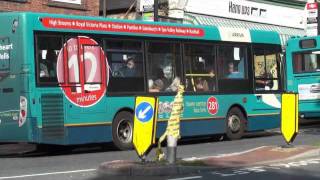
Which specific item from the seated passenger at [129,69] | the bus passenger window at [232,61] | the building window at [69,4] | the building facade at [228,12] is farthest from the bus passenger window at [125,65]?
the building facade at [228,12]

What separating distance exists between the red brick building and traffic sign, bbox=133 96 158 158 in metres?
11.0

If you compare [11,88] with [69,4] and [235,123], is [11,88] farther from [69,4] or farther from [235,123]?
[69,4]

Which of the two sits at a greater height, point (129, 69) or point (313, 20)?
point (313, 20)

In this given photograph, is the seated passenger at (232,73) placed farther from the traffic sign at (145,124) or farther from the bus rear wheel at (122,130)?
A: the traffic sign at (145,124)

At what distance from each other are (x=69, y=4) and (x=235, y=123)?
8.22 meters

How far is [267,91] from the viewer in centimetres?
1972

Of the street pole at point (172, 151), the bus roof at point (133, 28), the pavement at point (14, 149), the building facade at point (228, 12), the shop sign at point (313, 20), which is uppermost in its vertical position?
the building facade at point (228, 12)

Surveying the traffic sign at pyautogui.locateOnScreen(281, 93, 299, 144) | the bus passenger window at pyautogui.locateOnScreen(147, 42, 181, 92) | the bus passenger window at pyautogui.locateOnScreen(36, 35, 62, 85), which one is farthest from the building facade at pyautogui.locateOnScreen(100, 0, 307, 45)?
the traffic sign at pyautogui.locateOnScreen(281, 93, 299, 144)

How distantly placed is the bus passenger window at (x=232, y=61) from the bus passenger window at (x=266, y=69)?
21.2 inches

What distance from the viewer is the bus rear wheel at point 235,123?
61.5 ft

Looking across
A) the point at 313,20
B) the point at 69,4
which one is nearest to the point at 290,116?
the point at 69,4

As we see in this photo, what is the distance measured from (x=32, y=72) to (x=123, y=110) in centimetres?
286

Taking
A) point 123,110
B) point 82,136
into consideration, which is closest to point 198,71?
point 123,110

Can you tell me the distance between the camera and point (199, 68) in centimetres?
1778
